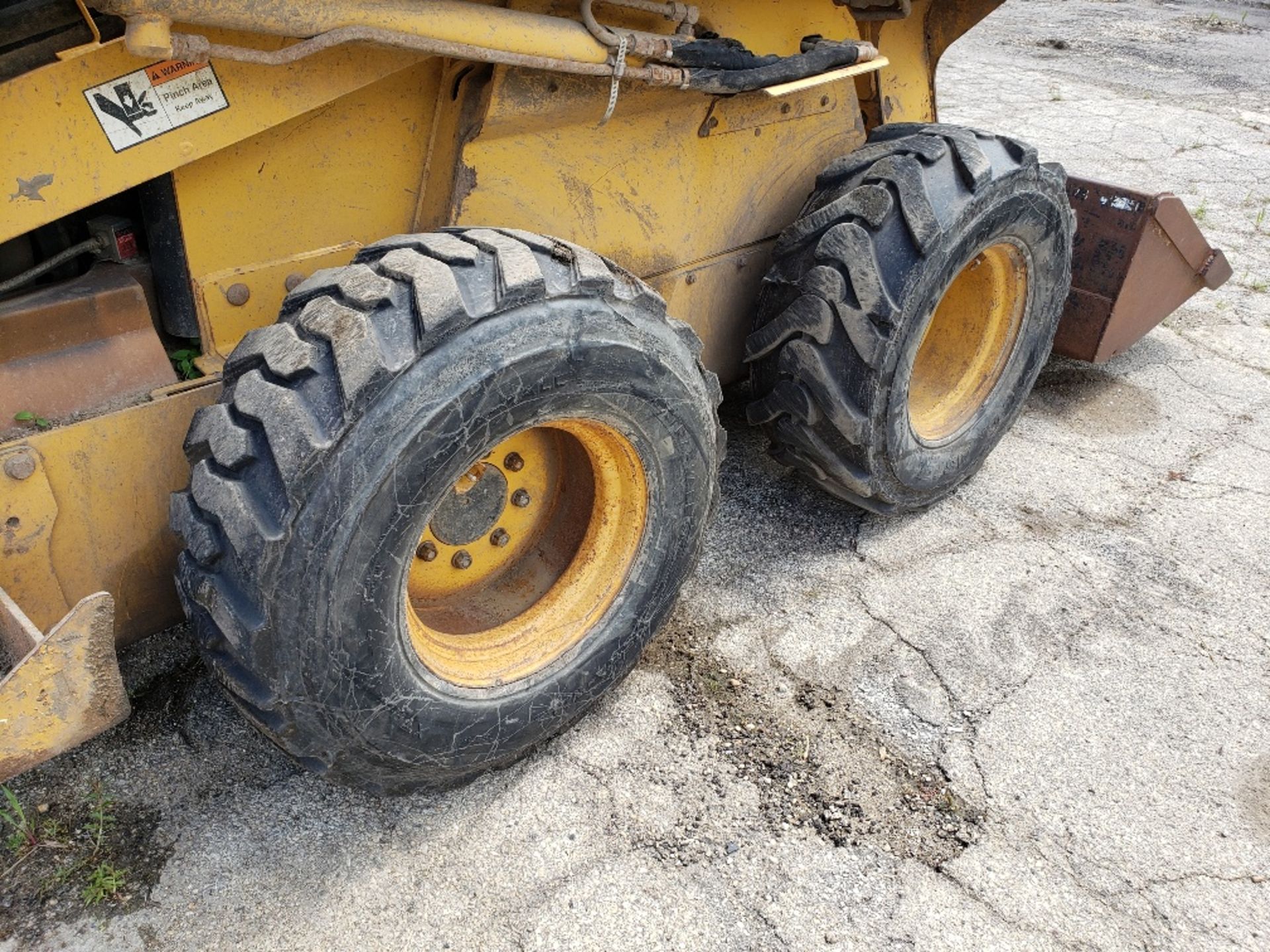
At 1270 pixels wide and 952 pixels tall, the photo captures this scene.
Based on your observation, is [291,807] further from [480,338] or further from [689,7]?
[689,7]

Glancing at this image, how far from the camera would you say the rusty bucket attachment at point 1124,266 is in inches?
145

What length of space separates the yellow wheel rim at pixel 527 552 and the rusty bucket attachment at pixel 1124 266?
7.72 ft

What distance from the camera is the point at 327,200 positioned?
212 centimetres

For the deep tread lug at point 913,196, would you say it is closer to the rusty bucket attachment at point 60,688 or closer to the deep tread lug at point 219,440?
the deep tread lug at point 219,440

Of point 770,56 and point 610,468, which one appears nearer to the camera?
point 610,468

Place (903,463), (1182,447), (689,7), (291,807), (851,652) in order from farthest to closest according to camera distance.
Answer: (1182,447) → (903,463) → (851,652) → (689,7) → (291,807)

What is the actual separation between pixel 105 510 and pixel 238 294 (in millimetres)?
470

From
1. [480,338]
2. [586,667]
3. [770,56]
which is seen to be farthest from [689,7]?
[586,667]

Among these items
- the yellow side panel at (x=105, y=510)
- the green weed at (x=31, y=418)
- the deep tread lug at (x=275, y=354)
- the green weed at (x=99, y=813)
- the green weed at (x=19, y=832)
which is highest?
the deep tread lug at (x=275, y=354)

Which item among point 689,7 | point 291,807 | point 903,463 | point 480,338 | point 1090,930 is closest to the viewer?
point 480,338

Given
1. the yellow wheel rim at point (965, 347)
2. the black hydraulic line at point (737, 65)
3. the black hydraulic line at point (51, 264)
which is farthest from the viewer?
the yellow wheel rim at point (965, 347)

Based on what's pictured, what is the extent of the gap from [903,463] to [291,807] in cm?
169

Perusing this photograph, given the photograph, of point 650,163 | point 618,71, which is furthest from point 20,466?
point 650,163

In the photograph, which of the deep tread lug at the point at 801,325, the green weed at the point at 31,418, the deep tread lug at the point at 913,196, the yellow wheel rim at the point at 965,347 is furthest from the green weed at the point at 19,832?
the yellow wheel rim at the point at 965,347
